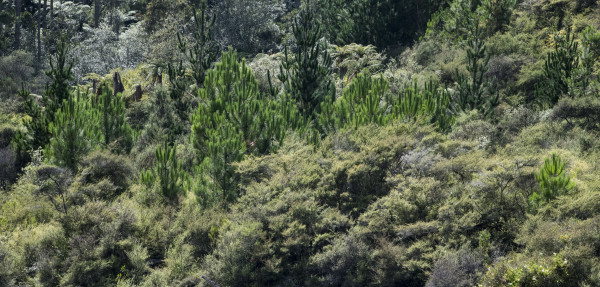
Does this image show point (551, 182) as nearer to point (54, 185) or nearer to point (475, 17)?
point (54, 185)

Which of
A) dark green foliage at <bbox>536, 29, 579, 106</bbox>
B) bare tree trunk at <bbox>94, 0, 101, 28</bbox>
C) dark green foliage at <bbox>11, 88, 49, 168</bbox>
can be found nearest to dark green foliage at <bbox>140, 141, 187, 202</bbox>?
dark green foliage at <bbox>11, 88, 49, 168</bbox>

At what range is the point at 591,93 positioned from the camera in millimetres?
17688

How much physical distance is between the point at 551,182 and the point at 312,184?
5.36 m

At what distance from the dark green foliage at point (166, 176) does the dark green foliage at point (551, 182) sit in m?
8.96

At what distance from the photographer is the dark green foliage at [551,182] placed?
11062 millimetres

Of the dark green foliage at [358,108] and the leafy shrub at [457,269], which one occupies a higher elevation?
the dark green foliage at [358,108]

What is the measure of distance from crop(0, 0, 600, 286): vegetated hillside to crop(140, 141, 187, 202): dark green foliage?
39mm

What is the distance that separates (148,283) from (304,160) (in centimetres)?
475

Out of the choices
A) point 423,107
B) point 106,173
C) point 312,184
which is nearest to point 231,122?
point 312,184

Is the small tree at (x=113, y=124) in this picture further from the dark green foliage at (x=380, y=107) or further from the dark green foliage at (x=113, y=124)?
the dark green foliage at (x=380, y=107)

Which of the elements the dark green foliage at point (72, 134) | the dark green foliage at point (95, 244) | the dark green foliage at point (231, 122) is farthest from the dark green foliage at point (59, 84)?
the dark green foliage at point (95, 244)

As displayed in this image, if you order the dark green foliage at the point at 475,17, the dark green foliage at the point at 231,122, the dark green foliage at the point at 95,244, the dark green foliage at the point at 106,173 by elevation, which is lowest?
the dark green foliage at the point at 95,244

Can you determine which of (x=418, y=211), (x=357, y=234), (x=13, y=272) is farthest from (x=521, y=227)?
(x=13, y=272)

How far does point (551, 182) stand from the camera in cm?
1113
